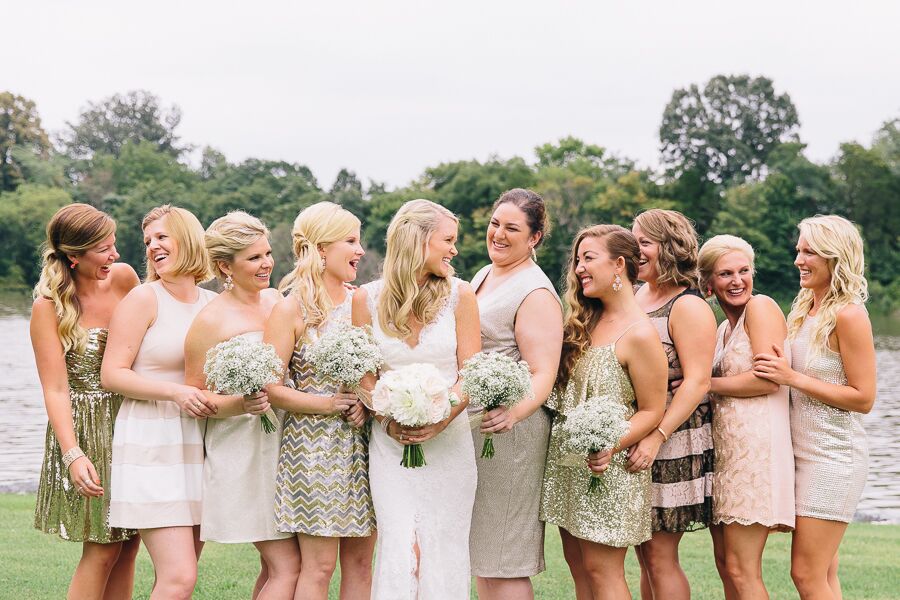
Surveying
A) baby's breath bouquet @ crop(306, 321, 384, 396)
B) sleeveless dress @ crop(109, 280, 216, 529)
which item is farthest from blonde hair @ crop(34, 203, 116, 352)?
baby's breath bouquet @ crop(306, 321, 384, 396)

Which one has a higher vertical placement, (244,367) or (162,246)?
(162,246)

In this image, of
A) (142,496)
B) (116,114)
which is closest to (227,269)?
(142,496)

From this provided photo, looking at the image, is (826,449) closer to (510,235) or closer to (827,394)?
(827,394)

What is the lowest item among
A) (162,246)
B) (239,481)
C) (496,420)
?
(239,481)

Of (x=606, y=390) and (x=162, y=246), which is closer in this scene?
(x=606, y=390)

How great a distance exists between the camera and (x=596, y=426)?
5559 mm

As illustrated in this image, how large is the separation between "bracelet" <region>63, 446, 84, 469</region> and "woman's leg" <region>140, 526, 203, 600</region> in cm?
59

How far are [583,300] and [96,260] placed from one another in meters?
3.04

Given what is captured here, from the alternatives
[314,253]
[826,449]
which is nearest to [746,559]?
[826,449]

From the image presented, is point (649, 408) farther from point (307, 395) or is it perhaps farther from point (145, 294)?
point (145, 294)

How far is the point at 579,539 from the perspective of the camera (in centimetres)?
616

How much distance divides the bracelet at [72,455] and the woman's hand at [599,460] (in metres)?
3.02

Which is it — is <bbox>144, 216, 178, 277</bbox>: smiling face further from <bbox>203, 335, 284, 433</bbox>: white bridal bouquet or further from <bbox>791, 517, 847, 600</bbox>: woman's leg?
<bbox>791, 517, 847, 600</bbox>: woman's leg

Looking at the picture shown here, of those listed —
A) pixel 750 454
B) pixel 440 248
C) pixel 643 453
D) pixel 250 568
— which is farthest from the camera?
pixel 250 568
